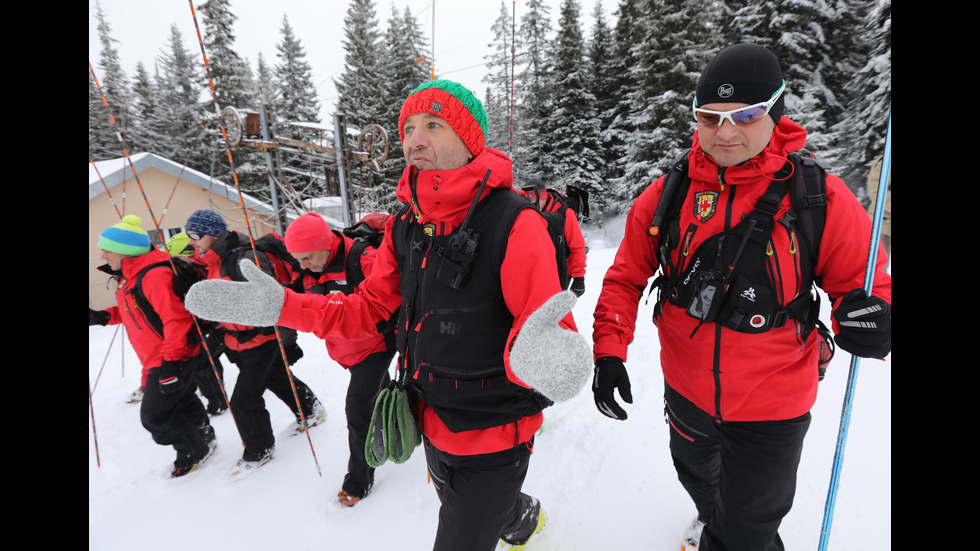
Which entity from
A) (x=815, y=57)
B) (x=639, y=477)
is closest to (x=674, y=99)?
(x=815, y=57)

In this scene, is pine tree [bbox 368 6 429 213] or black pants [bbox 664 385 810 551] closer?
black pants [bbox 664 385 810 551]

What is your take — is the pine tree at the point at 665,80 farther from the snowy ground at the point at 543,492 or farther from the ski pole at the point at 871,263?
the ski pole at the point at 871,263

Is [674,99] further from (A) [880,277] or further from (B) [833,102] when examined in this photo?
(A) [880,277]

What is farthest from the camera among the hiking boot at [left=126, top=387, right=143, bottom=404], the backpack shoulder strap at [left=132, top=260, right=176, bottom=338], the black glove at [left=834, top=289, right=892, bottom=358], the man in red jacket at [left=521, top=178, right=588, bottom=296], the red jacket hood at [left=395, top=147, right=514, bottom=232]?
the hiking boot at [left=126, top=387, right=143, bottom=404]

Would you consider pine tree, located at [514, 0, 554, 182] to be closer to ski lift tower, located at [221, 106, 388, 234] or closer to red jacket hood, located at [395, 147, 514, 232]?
ski lift tower, located at [221, 106, 388, 234]

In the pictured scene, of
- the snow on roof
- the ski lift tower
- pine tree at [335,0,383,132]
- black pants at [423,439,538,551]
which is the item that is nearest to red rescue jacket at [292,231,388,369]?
black pants at [423,439,538,551]

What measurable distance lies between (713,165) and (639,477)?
104 inches

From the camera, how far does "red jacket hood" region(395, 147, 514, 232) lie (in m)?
1.70

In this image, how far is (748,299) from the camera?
167 cm

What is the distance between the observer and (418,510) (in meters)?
3.14

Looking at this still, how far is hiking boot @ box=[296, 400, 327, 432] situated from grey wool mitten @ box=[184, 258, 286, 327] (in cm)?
320

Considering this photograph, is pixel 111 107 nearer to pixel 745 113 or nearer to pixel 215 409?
pixel 215 409

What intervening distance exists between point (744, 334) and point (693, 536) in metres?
1.69

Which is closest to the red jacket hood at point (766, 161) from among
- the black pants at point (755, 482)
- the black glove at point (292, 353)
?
the black pants at point (755, 482)
